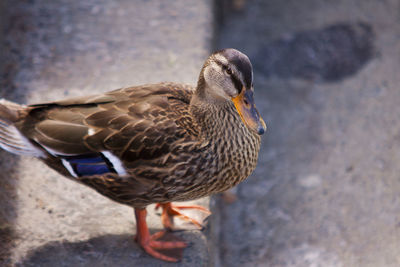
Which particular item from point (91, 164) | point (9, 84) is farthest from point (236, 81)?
point (9, 84)

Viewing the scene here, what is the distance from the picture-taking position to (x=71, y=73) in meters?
3.96

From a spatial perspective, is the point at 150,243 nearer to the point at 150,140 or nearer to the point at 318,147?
the point at 150,140

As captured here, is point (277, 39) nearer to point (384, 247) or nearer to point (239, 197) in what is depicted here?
point (239, 197)

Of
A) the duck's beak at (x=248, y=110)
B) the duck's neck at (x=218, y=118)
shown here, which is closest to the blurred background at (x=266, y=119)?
the duck's neck at (x=218, y=118)

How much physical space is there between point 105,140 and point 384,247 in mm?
2114

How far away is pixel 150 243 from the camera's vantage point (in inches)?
112

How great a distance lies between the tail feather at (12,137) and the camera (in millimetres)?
2695

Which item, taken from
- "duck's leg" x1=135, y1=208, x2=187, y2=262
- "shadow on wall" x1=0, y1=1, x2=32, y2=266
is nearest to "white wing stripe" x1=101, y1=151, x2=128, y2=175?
"duck's leg" x1=135, y1=208, x2=187, y2=262

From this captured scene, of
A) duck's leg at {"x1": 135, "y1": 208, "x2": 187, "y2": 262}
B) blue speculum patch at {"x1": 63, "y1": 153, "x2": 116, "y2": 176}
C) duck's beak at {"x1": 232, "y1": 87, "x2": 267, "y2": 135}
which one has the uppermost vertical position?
duck's beak at {"x1": 232, "y1": 87, "x2": 267, "y2": 135}

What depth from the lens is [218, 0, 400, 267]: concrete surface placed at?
3521mm

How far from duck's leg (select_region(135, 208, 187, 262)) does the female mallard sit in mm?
29

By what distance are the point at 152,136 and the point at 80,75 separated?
1.64 m

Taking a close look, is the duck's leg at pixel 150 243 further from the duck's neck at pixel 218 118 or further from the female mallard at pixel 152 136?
the duck's neck at pixel 218 118

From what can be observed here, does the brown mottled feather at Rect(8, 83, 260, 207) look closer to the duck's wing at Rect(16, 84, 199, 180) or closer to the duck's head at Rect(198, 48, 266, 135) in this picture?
the duck's wing at Rect(16, 84, 199, 180)
